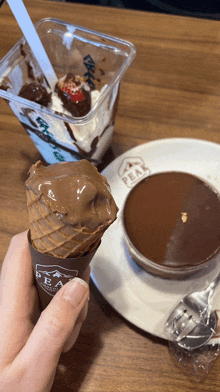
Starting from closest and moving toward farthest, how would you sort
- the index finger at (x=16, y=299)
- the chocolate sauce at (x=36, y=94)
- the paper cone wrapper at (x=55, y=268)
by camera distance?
the paper cone wrapper at (x=55, y=268), the index finger at (x=16, y=299), the chocolate sauce at (x=36, y=94)

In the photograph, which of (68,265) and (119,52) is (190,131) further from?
(68,265)

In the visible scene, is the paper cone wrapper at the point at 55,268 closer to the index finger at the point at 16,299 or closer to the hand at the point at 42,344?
the hand at the point at 42,344

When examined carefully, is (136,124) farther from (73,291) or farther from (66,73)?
(73,291)

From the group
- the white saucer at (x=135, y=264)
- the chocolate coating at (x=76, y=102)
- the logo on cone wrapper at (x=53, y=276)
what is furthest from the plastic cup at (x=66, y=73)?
the logo on cone wrapper at (x=53, y=276)

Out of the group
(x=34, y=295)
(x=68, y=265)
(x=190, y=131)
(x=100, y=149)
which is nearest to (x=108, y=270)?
(x=34, y=295)

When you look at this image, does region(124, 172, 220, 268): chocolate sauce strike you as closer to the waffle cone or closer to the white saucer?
the white saucer

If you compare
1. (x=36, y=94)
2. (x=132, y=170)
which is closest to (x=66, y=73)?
(x=36, y=94)
